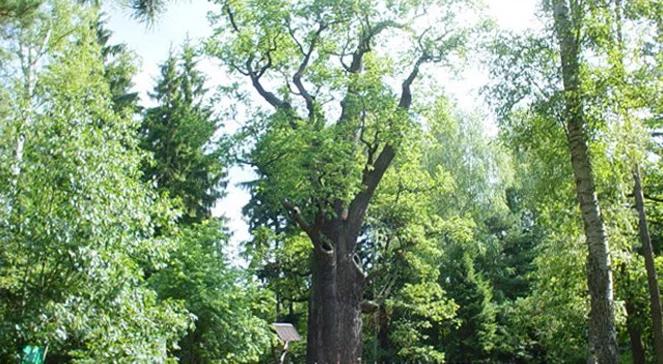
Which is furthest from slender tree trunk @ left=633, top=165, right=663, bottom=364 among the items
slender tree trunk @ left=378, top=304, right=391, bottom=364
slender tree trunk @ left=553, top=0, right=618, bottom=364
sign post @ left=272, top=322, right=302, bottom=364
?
slender tree trunk @ left=378, top=304, right=391, bottom=364

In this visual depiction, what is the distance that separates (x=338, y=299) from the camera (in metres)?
11.9

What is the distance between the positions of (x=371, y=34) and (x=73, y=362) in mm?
9133

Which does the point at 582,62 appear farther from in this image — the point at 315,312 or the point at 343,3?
the point at 315,312

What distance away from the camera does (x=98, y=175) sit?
6184mm

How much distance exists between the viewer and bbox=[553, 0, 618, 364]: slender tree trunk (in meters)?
6.09

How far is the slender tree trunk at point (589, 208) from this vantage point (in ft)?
20.0

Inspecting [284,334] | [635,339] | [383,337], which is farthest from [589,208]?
[383,337]

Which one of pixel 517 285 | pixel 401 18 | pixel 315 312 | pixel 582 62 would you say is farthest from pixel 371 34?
→ pixel 517 285

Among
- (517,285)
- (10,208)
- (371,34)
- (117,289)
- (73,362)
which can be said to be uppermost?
(371,34)

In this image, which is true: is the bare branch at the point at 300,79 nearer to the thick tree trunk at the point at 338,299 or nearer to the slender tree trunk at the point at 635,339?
the thick tree trunk at the point at 338,299

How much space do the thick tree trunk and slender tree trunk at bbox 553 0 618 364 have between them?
5.88 m

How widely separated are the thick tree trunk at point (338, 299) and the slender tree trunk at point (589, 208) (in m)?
5.88

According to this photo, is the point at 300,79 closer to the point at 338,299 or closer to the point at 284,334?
the point at 338,299

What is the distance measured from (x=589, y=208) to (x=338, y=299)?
6.41 meters
